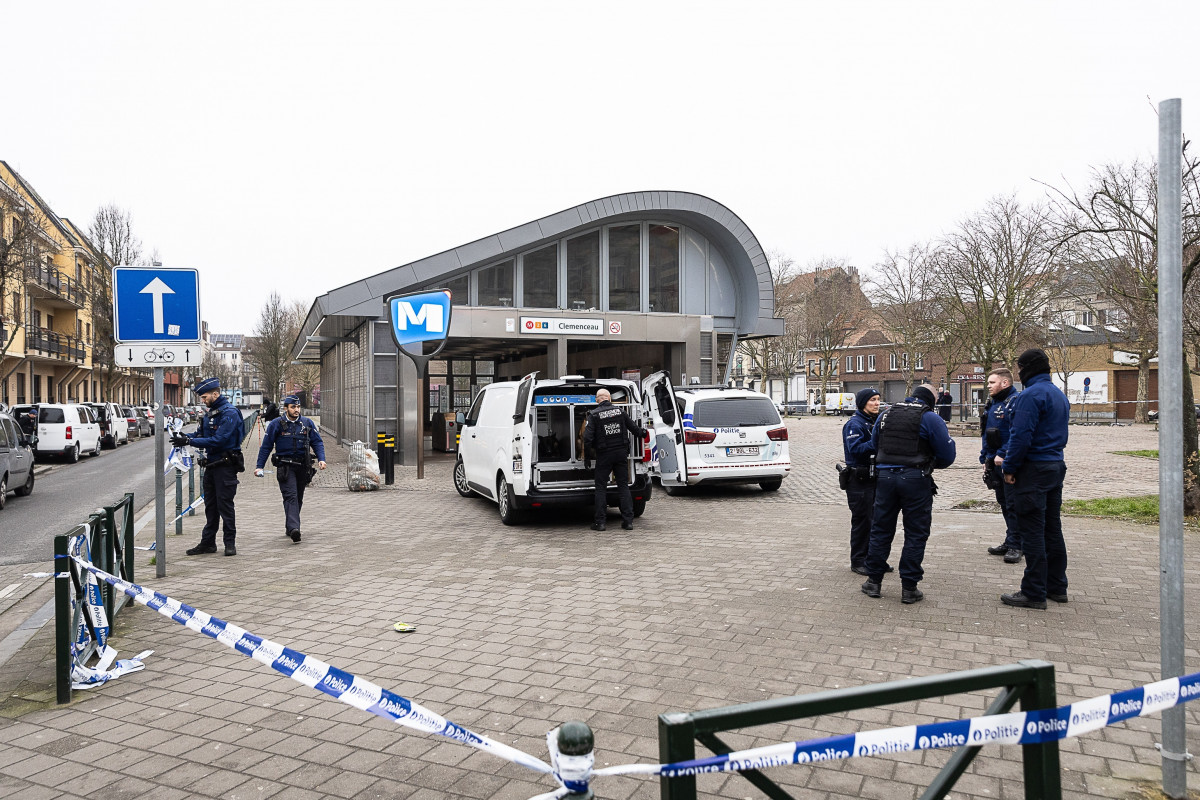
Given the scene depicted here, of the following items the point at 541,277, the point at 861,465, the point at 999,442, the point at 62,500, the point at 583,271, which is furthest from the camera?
the point at 583,271

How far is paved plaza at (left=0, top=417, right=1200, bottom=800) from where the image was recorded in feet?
11.4

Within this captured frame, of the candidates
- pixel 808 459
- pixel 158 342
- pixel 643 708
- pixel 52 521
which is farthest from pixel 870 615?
pixel 808 459

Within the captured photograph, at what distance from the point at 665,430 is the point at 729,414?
108cm

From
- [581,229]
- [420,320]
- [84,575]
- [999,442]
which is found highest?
[581,229]

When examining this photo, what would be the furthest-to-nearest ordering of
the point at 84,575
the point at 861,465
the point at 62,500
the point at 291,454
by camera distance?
the point at 62,500, the point at 291,454, the point at 861,465, the point at 84,575

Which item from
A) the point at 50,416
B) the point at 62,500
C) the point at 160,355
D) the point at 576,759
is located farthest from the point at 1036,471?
the point at 50,416

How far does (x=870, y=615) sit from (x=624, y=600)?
1.90 metres

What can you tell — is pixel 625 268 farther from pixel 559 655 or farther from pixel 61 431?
pixel 559 655

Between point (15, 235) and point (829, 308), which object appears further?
point (829, 308)

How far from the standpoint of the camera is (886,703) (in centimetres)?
197

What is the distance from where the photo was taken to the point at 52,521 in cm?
1195

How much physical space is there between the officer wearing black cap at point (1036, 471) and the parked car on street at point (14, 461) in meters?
14.8

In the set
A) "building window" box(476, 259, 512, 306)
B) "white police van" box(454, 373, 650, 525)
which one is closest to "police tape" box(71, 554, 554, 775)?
"white police van" box(454, 373, 650, 525)

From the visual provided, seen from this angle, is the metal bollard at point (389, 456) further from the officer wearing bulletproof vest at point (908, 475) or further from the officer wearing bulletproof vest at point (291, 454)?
the officer wearing bulletproof vest at point (908, 475)
